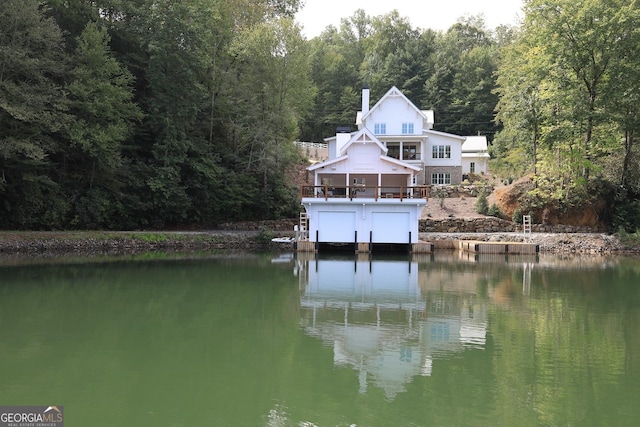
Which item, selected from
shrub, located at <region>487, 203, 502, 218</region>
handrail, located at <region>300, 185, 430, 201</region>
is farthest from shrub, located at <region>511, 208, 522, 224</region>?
handrail, located at <region>300, 185, 430, 201</region>

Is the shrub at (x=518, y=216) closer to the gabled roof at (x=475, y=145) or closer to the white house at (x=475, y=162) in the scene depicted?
the white house at (x=475, y=162)

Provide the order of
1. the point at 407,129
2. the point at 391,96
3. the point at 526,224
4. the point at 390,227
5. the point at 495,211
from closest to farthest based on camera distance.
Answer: the point at 390,227 → the point at 526,224 → the point at 495,211 → the point at 407,129 → the point at 391,96

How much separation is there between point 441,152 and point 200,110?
22.2 m

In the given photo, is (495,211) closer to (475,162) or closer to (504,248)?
(504,248)

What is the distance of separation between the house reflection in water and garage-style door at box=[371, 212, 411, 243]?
26.6ft

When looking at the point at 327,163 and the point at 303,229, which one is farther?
the point at 303,229

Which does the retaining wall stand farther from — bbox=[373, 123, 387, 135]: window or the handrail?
bbox=[373, 123, 387, 135]: window

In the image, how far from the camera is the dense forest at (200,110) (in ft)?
88.0

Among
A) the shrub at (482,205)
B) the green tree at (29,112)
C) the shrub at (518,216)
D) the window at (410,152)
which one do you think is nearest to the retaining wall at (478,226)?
the shrub at (518,216)

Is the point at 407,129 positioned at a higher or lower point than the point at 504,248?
higher

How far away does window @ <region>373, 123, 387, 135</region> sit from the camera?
44000mm

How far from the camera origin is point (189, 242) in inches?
1160

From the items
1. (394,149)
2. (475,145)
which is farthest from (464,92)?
(394,149)

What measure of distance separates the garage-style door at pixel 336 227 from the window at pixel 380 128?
1759cm
